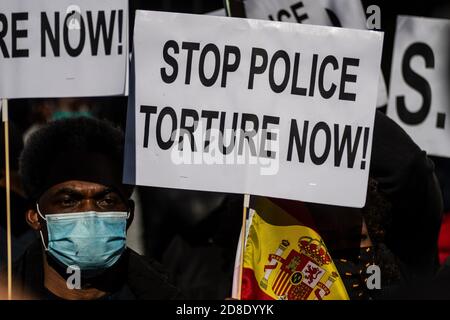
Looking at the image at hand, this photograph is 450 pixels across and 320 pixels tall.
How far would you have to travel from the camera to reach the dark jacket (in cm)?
415

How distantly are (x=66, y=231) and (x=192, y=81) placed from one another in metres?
0.78

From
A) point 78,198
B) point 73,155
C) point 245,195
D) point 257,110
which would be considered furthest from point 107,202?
point 257,110

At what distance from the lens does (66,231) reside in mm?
4082

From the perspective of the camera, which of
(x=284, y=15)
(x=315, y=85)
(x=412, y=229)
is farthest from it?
(x=284, y=15)

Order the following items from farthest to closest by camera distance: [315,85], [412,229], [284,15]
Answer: [284,15] < [412,229] < [315,85]

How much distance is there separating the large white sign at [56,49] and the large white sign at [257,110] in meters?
0.26

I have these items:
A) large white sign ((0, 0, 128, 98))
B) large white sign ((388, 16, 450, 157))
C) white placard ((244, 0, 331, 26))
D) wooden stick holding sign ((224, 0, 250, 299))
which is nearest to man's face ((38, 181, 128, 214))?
large white sign ((0, 0, 128, 98))

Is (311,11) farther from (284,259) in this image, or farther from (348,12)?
(284,259)

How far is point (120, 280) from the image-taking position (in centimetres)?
423

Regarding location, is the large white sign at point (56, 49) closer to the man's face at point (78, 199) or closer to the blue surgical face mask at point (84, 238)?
the man's face at point (78, 199)

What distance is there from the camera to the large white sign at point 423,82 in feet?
18.1

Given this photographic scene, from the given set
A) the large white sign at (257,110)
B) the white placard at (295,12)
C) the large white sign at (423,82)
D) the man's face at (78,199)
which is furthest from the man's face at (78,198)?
the large white sign at (423,82)

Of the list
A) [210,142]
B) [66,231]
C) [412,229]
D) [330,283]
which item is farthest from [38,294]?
[412,229]

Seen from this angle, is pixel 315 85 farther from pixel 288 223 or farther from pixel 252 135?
pixel 288 223
